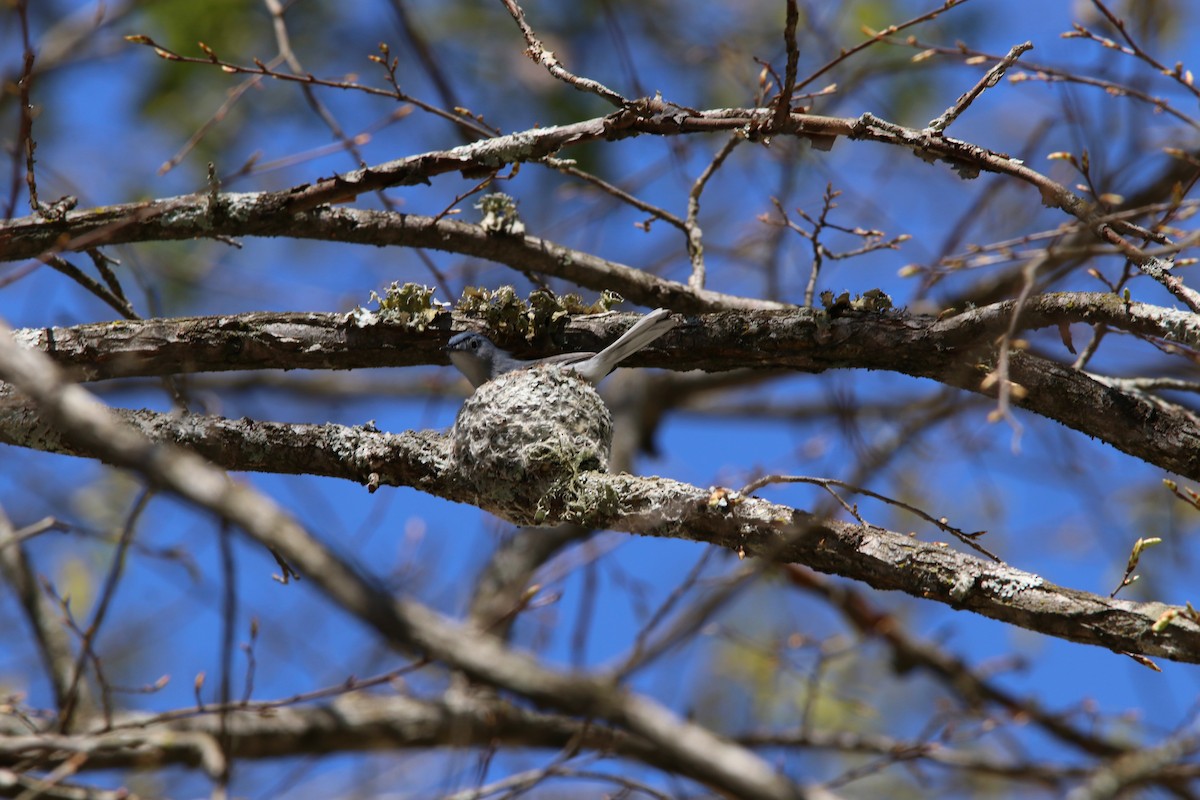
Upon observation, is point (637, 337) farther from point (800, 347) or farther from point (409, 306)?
point (409, 306)

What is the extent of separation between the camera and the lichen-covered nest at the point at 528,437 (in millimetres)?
3346

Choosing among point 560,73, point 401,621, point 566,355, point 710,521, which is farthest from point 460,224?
point 401,621

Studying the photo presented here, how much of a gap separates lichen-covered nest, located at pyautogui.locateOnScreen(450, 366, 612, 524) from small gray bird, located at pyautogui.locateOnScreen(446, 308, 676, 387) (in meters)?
0.06

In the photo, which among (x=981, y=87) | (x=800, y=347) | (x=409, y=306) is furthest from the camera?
(x=409, y=306)

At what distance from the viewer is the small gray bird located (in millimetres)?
3391

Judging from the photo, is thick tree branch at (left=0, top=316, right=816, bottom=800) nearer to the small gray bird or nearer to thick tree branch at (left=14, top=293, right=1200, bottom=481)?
thick tree branch at (left=14, top=293, right=1200, bottom=481)

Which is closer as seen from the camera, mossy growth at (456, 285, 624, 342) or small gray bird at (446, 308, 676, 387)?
small gray bird at (446, 308, 676, 387)

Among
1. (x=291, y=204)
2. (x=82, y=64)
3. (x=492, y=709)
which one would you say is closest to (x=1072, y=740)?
(x=492, y=709)

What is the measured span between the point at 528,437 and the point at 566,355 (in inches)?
17.8

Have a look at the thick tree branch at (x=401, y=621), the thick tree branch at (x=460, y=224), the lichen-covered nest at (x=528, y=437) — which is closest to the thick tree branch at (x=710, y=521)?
the lichen-covered nest at (x=528, y=437)

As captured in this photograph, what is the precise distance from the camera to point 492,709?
15.7ft

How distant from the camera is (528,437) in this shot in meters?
3.51

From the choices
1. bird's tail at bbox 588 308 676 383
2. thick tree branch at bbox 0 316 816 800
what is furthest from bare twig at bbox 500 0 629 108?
thick tree branch at bbox 0 316 816 800

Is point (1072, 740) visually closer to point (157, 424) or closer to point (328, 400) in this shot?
point (157, 424)
